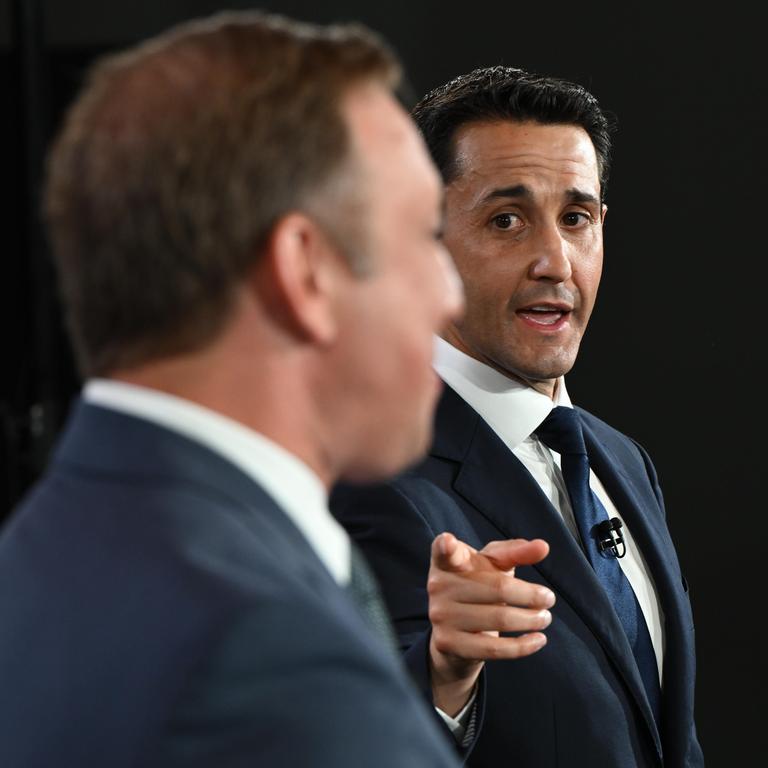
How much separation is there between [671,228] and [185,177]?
7.73ft

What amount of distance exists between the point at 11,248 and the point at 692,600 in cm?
169

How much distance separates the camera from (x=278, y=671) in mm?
660

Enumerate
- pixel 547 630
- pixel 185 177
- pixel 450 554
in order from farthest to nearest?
pixel 547 630
pixel 450 554
pixel 185 177

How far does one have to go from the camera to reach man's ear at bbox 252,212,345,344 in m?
0.78

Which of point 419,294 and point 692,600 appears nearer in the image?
point 419,294

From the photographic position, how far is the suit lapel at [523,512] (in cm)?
164

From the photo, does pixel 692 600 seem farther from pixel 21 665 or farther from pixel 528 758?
pixel 21 665

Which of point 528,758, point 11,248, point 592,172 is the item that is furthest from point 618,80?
point 528,758

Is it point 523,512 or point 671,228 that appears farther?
A: point 671,228

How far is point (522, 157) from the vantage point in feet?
6.15

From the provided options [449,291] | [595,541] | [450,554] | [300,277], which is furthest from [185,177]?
[595,541]

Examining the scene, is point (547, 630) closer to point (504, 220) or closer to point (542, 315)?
point (542, 315)

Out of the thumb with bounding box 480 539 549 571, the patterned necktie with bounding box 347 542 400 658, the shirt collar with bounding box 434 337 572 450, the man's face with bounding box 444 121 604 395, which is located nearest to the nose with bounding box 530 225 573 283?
the man's face with bounding box 444 121 604 395

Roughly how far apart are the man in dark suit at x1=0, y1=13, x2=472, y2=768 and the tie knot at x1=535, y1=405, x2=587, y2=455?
3.21 ft
